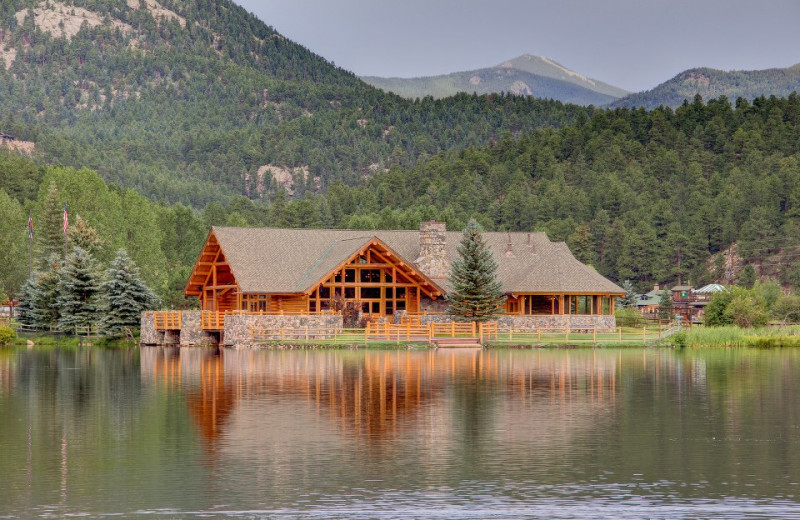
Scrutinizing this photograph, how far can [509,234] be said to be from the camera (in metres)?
77.6

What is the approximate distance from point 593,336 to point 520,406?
32493mm

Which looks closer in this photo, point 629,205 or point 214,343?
point 214,343

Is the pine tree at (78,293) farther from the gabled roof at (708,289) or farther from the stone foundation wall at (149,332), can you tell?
the gabled roof at (708,289)

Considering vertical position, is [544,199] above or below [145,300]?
above

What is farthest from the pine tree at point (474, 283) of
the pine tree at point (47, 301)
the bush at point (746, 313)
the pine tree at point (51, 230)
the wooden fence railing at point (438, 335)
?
the pine tree at point (51, 230)

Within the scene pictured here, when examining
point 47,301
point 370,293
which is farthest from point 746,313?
point 47,301

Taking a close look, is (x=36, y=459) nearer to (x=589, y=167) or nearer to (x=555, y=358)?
(x=555, y=358)

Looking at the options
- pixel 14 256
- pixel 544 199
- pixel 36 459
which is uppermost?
pixel 544 199

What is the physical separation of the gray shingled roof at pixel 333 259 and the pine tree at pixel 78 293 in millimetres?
7393

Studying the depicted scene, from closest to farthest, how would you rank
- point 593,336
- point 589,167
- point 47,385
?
1. point 47,385
2. point 593,336
3. point 589,167

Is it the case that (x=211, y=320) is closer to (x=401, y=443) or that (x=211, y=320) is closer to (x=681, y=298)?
(x=401, y=443)

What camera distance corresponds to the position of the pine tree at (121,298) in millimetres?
67438

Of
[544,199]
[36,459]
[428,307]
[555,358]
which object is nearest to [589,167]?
[544,199]

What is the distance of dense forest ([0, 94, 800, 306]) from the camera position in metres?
104
